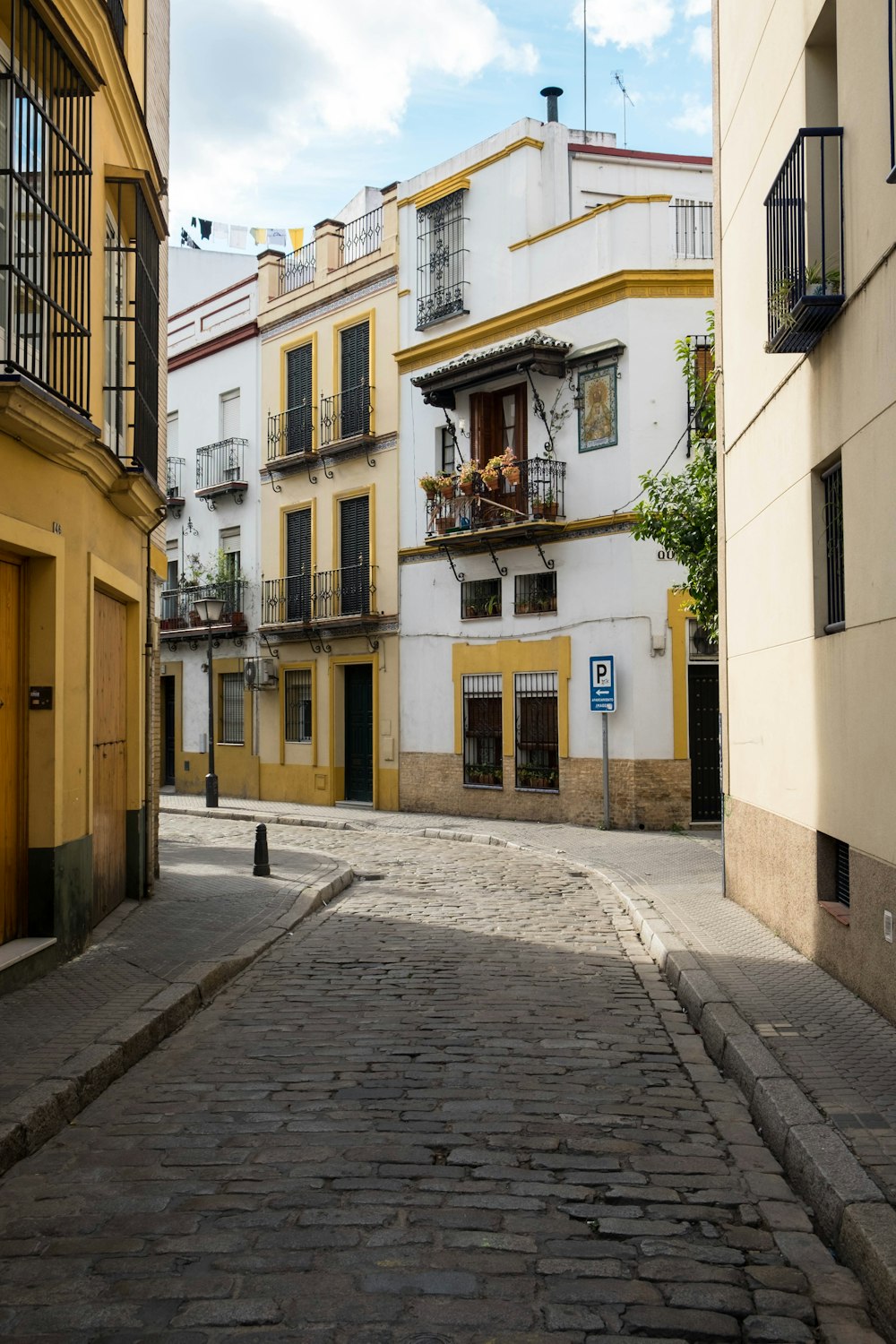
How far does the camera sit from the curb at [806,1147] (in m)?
3.91

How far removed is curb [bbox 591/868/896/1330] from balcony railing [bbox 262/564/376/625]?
17.6m

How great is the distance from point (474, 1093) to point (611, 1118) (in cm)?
67

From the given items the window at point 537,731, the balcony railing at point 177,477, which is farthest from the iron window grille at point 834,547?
the balcony railing at point 177,477

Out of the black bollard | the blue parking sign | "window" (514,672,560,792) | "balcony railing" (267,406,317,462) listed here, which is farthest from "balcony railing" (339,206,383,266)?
the black bollard

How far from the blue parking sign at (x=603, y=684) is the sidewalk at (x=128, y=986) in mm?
6653

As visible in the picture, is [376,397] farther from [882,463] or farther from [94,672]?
[882,463]

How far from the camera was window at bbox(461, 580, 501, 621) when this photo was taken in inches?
884

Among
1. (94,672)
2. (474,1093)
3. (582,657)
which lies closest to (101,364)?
(94,672)

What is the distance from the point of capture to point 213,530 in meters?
29.8

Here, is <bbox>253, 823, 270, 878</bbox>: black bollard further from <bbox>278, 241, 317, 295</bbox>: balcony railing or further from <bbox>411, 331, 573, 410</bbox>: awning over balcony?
<bbox>278, 241, 317, 295</bbox>: balcony railing

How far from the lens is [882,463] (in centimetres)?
675

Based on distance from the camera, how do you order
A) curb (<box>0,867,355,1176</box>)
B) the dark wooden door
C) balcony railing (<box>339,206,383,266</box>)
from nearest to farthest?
curb (<box>0,867,355,1176</box>) → the dark wooden door → balcony railing (<box>339,206,383,266</box>)

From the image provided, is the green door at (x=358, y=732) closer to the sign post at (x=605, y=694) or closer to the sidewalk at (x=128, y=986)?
the sign post at (x=605, y=694)

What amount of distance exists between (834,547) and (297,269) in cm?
2211
